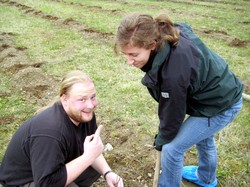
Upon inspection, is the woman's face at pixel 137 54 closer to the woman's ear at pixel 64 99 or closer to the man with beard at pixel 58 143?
the man with beard at pixel 58 143

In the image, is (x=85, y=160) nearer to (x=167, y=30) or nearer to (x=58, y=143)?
(x=58, y=143)

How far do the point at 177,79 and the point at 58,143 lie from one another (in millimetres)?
985

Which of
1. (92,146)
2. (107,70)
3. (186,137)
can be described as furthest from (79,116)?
(107,70)

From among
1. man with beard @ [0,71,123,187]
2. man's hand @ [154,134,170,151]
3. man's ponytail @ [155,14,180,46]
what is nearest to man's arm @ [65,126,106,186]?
man with beard @ [0,71,123,187]

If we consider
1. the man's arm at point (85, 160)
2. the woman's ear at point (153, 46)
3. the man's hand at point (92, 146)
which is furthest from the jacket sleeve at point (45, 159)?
the woman's ear at point (153, 46)

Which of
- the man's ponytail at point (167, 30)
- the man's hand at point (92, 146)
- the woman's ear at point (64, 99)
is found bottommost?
the man's hand at point (92, 146)

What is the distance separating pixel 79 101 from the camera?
92.7 inches

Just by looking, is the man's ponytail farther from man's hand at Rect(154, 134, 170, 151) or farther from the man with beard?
man's hand at Rect(154, 134, 170, 151)

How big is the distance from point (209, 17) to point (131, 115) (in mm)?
9507

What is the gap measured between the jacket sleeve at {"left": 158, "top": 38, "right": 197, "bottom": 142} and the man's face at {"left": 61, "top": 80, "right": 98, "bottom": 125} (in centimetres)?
57

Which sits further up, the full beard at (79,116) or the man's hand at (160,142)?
the full beard at (79,116)

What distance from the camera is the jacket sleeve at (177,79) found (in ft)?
7.32

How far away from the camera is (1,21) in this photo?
11.7m

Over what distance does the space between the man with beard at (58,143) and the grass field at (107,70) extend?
1.48m
